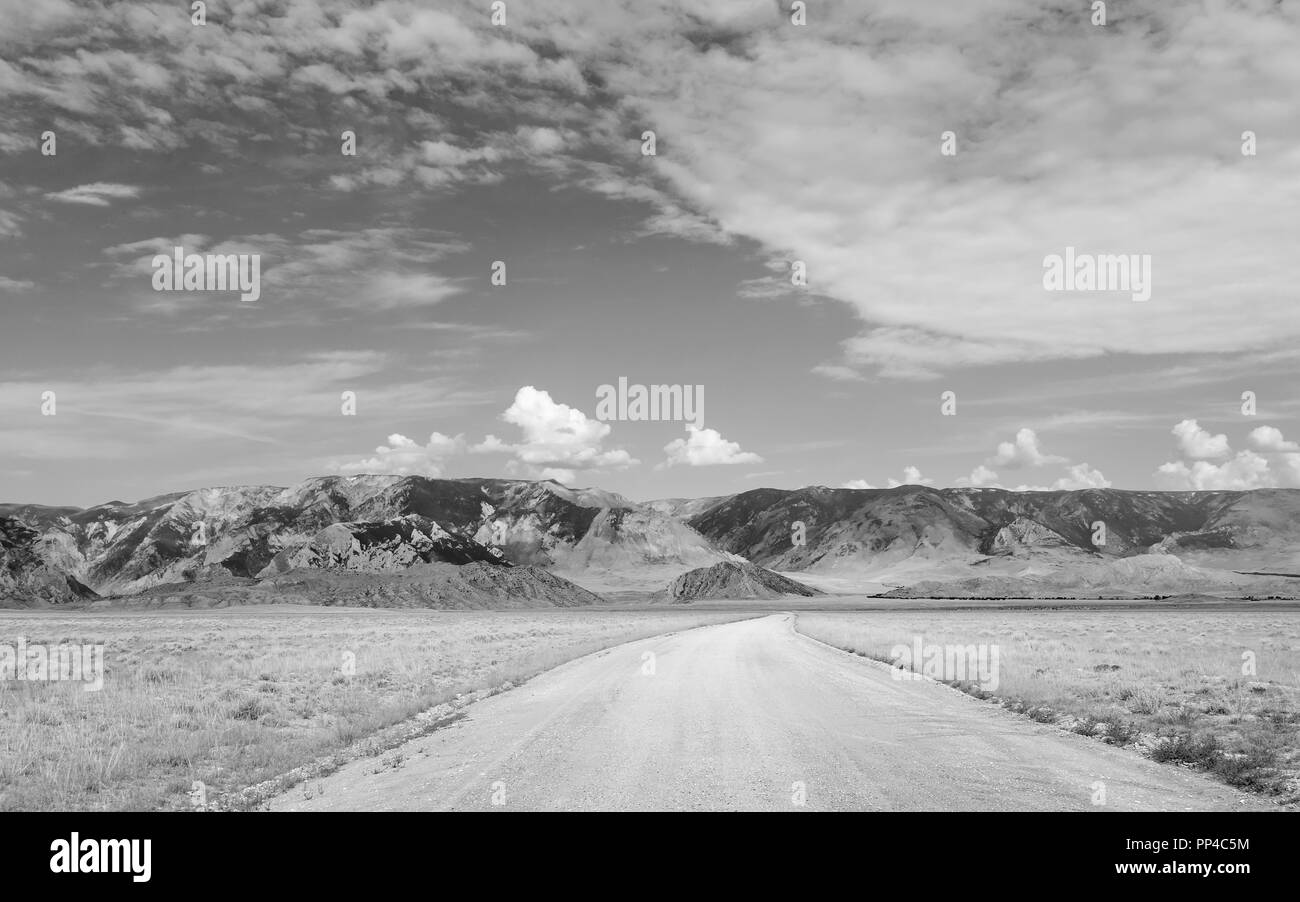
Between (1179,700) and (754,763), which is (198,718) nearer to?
(754,763)

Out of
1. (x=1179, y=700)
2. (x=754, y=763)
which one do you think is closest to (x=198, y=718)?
(x=754, y=763)

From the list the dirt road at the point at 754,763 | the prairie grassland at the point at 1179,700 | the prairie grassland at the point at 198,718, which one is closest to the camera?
the dirt road at the point at 754,763

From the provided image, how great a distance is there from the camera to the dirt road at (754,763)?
9.12 metres

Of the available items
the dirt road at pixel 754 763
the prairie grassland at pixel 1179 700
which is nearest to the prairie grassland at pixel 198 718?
the dirt road at pixel 754 763

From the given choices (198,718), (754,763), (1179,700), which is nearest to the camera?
(754,763)

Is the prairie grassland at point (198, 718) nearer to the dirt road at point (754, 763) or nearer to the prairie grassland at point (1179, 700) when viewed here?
the dirt road at point (754, 763)

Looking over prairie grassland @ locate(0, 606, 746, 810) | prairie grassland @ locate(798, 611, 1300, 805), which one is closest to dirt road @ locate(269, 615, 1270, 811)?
prairie grassland @ locate(798, 611, 1300, 805)

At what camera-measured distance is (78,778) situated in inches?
439

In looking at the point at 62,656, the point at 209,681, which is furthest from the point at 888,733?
the point at 62,656

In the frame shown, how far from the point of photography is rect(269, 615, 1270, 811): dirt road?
9.12m

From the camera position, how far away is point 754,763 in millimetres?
11008

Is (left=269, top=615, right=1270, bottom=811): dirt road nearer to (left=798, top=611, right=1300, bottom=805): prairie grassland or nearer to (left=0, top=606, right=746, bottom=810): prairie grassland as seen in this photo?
(left=798, top=611, right=1300, bottom=805): prairie grassland
